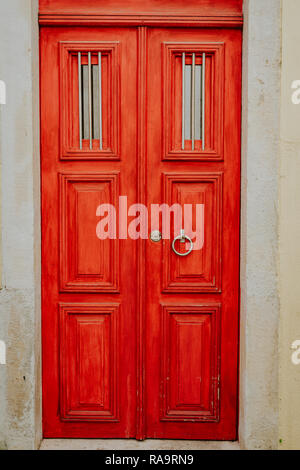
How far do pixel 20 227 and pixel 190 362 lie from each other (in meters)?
1.60

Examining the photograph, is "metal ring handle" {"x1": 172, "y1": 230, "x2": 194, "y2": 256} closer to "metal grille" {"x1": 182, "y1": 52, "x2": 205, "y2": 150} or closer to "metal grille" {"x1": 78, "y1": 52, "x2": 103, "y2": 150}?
"metal grille" {"x1": 182, "y1": 52, "x2": 205, "y2": 150}

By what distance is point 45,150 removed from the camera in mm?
3139

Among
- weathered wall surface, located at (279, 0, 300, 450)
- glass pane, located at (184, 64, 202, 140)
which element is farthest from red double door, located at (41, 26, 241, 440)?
weathered wall surface, located at (279, 0, 300, 450)

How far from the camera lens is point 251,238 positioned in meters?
2.99

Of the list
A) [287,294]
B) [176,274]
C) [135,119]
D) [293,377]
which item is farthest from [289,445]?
[135,119]

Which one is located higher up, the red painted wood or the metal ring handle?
the red painted wood

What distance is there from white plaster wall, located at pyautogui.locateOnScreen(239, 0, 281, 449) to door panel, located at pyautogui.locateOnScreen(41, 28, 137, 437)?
82 cm

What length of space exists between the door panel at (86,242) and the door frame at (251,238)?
13 centimetres

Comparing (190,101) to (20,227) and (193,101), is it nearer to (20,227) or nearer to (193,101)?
(193,101)

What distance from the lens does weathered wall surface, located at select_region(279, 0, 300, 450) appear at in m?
2.88

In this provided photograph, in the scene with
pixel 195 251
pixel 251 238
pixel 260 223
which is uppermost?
pixel 260 223

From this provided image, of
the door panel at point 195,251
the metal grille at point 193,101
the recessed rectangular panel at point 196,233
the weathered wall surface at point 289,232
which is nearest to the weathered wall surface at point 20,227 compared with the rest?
the door panel at point 195,251

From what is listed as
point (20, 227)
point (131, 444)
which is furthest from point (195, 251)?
point (131, 444)

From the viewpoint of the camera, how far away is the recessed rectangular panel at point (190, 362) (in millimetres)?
3195
